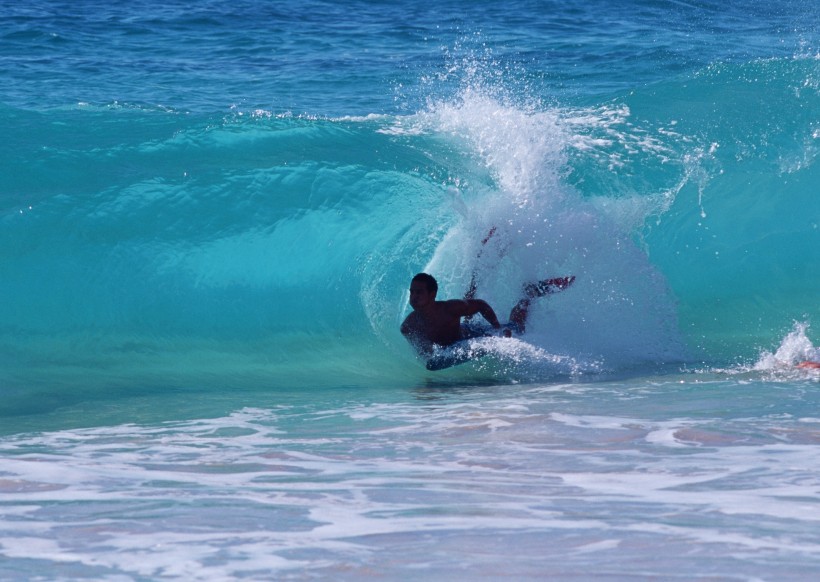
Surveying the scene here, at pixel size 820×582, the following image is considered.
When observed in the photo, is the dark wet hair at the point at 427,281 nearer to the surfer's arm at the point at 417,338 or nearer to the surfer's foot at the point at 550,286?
the surfer's arm at the point at 417,338

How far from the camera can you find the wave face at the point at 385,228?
790 centimetres

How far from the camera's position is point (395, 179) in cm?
1016

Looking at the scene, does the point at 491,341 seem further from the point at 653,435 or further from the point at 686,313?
the point at 686,313

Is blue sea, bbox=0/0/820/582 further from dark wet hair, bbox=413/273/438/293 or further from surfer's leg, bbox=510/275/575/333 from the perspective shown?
dark wet hair, bbox=413/273/438/293

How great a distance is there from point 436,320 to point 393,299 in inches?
58.2

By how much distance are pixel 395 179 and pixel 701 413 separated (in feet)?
17.7

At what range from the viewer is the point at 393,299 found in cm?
880

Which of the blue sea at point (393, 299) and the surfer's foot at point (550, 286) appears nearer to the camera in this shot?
the blue sea at point (393, 299)

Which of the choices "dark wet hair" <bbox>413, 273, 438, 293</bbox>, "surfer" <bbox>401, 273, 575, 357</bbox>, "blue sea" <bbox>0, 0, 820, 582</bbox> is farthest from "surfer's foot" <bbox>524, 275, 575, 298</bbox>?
"dark wet hair" <bbox>413, 273, 438, 293</bbox>

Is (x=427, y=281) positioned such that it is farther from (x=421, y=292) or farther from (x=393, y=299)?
(x=393, y=299)

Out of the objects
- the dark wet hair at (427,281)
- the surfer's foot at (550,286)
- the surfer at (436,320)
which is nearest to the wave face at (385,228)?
the surfer's foot at (550,286)

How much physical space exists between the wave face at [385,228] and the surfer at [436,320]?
258mm

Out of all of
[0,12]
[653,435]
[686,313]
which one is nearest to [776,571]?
[653,435]

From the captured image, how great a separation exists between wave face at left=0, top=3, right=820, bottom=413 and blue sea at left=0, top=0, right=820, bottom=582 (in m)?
0.03
